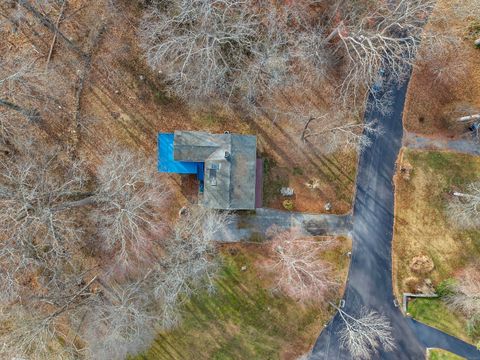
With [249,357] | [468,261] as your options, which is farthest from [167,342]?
[468,261]

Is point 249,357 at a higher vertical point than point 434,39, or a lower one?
lower

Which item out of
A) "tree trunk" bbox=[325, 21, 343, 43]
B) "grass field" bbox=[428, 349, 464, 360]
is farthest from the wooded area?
"grass field" bbox=[428, 349, 464, 360]

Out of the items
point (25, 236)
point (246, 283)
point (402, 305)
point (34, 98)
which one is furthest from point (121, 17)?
point (402, 305)

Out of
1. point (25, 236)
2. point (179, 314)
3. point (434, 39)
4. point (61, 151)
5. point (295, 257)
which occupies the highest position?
point (434, 39)

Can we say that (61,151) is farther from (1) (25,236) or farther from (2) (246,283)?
(2) (246,283)

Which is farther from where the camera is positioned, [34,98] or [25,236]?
[34,98]

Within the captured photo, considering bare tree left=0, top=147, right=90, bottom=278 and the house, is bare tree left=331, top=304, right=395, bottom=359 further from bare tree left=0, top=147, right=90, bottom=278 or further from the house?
bare tree left=0, top=147, right=90, bottom=278
